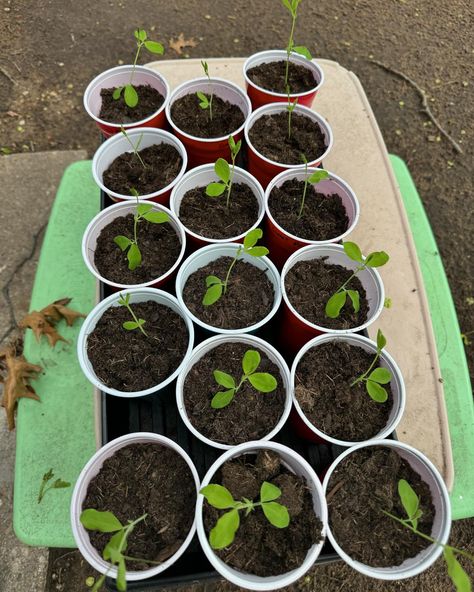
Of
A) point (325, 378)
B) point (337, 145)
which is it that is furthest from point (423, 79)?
point (325, 378)

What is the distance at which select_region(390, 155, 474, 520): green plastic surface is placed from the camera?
1.16 meters

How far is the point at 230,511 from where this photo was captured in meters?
0.76

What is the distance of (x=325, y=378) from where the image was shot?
0.99 meters

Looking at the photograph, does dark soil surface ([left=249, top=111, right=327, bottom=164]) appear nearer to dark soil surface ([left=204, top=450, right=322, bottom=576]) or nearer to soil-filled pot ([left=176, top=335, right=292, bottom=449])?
soil-filled pot ([left=176, top=335, right=292, bottom=449])

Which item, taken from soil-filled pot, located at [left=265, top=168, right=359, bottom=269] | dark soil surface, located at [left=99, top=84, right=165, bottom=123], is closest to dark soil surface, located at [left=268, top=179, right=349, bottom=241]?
soil-filled pot, located at [left=265, top=168, right=359, bottom=269]

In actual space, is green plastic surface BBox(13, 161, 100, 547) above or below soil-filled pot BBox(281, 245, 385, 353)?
below

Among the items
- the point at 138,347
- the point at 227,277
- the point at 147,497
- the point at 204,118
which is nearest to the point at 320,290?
the point at 227,277

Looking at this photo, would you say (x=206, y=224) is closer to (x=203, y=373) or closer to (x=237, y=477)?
(x=203, y=373)

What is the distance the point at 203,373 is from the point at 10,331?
1231 mm

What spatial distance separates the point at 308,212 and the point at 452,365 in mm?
661

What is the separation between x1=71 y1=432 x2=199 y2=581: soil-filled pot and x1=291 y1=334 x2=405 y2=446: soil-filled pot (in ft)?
0.96

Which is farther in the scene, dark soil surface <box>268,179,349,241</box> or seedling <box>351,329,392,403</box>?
dark soil surface <box>268,179,349,241</box>

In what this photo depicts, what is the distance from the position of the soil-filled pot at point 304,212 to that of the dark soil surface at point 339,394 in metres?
0.32

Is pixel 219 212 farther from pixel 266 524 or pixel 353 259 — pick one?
pixel 266 524
